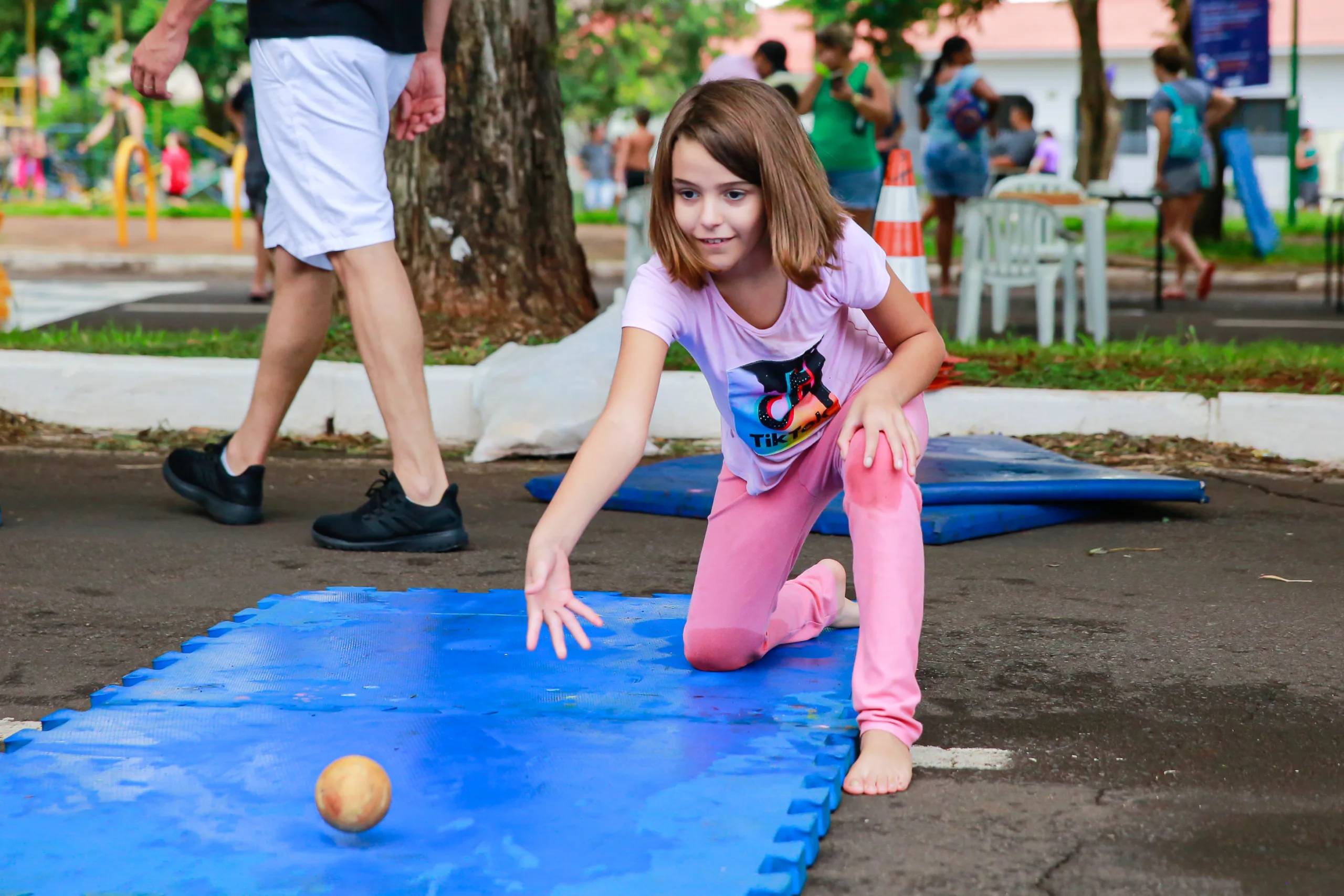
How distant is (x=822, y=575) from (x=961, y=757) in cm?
76

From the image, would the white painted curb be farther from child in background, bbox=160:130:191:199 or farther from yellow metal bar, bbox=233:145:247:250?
child in background, bbox=160:130:191:199

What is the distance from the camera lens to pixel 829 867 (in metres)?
2.16

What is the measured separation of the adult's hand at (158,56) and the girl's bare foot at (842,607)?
2302 mm

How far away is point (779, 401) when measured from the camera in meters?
2.83

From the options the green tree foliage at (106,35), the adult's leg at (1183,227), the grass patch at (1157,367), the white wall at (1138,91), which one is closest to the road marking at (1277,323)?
the adult's leg at (1183,227)

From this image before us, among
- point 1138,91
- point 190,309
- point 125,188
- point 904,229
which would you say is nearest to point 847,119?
point 904,229

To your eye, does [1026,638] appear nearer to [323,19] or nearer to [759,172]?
[759,172]

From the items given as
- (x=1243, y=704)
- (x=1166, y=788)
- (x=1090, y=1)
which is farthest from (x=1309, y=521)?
(x=1090, y=1)

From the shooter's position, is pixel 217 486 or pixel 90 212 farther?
pixel 90 212

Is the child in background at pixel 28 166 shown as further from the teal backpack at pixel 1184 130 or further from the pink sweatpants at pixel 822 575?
the pink sweatpants at pixel 822 575

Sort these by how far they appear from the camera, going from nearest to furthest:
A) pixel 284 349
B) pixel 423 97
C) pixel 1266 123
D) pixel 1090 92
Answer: pixel 284 349, pixel 423 97, pixel 1090 92, pixel 1266 123

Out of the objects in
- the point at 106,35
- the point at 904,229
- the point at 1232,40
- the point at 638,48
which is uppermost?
the point at 638,48

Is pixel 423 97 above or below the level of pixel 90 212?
above

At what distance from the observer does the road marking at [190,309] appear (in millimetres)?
11109
